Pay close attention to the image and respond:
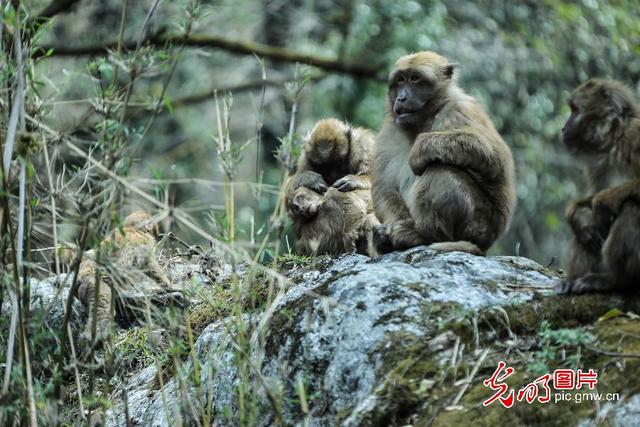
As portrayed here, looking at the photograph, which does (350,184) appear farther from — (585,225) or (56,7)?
(56,7)

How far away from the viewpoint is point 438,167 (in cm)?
792

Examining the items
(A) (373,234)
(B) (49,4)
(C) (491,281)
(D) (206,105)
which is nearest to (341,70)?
(D) (206,105)

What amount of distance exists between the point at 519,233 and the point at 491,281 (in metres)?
8.66

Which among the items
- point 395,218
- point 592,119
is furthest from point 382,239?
point 592,119

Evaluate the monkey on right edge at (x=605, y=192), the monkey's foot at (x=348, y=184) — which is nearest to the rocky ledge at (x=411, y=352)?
the monkey on right edge at (x=605, y=192)

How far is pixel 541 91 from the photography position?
14.9m

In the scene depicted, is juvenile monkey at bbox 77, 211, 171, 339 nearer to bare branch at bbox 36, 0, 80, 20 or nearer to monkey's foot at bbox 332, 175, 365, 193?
monkey's foot at bbox 332, 175, 365, 193

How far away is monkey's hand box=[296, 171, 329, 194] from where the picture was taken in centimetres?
945

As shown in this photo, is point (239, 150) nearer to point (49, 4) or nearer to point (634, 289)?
point (634, 289)

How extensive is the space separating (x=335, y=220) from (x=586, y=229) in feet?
9.86

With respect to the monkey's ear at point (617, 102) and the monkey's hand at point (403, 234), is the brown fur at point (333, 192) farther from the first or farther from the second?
the monkey's ear at point (617, 102)

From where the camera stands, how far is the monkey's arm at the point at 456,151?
7.82m

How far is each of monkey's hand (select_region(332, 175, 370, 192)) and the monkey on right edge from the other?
273 centimetres

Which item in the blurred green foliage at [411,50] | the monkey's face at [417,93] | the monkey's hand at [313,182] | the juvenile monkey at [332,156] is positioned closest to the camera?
the monkey's face at [417,93]
